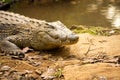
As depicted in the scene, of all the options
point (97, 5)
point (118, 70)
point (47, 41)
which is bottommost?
point (118, 70)

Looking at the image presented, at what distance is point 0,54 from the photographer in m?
5.88

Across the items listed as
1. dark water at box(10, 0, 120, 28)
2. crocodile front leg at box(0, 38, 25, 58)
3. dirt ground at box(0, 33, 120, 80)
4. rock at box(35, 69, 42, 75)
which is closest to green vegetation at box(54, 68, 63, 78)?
dirt ground at box(0, 33, 120, 80)

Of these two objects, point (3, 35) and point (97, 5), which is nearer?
point (3, 35)

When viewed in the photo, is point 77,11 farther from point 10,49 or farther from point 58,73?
point 58,73

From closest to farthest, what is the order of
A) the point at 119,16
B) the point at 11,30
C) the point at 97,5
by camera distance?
the point at 11,30 < the point at 119,16 < the point at 97,5

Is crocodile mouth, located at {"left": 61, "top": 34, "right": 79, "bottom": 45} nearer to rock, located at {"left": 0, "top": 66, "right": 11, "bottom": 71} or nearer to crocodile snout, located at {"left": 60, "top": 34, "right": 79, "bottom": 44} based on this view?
crocodile snout, located at {"left": 60, "top": 34, "right": 79, "bottom": 44}

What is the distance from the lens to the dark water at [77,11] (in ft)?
38.4

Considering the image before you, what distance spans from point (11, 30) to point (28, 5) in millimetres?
8693

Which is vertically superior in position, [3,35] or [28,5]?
[28,5]

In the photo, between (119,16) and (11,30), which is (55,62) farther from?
(119,16)

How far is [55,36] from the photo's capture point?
620 cm

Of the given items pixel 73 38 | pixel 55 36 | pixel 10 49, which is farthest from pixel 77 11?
pixel 10 49

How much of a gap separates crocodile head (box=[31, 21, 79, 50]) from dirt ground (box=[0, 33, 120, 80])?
0.18 m

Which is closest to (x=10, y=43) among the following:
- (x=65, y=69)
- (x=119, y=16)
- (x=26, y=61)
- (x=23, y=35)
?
(x=23, y=35)
